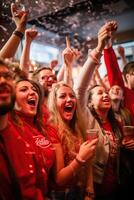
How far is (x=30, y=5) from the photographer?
10.1 ft

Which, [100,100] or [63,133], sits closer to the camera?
[63,133]

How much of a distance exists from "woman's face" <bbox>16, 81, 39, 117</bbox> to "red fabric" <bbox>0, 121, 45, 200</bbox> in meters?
0.31

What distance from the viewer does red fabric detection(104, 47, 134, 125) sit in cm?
246

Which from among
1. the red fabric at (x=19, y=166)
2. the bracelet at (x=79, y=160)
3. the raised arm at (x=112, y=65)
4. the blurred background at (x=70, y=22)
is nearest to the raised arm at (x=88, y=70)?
the raised arm at (x=112, y=65)

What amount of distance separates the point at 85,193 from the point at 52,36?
4.03 m

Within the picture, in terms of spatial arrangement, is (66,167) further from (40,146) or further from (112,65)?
(112,65)

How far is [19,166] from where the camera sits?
4.25 feet

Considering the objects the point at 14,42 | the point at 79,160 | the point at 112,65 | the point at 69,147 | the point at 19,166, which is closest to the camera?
the point at 19,166

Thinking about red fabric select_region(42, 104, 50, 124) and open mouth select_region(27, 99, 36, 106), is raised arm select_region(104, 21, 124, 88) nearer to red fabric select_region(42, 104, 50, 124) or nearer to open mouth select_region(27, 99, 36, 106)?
red fabric select_region(42, 104, 50, 124)

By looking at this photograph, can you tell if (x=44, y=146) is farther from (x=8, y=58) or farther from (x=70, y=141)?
(x=8, y=58)

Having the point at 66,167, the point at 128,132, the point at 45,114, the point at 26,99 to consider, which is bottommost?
the point at 66,167

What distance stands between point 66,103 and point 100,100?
322mm

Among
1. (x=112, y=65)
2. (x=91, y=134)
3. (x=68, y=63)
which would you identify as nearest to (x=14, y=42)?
(x=68, y=63)

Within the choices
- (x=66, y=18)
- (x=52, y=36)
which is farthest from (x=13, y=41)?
(x=52, y=36)
